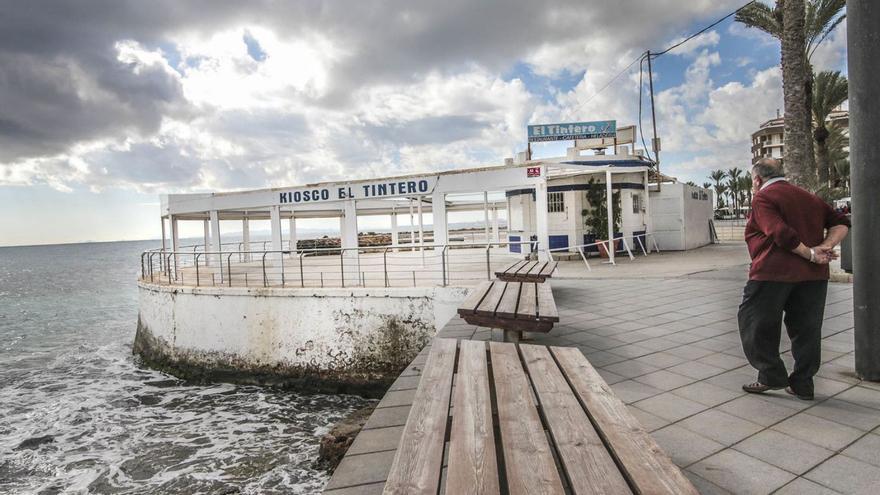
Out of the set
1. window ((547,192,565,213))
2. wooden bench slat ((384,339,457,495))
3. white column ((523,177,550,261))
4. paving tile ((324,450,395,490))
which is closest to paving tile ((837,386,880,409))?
wooden bench slat ((384,339,457,495))

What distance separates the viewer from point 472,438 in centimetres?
175

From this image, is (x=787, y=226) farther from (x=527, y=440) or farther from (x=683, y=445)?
(x=527, y=440)

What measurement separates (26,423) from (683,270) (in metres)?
13.8

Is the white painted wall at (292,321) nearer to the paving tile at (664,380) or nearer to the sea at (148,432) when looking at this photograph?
the sea at (148,432)

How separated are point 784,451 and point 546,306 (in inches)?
85.4

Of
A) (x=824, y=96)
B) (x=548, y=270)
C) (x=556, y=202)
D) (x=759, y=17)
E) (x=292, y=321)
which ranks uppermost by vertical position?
(x=759, y=17)

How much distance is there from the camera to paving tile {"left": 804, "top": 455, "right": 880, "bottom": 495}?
7.06 ft

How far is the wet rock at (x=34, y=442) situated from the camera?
753 cm

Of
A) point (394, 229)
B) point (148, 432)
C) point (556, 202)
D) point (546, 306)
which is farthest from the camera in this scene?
point (394, 229)

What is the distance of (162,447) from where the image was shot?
6.98m

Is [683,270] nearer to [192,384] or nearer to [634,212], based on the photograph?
[634,212]

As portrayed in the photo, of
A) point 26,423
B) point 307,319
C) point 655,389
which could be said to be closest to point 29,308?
point 26,423

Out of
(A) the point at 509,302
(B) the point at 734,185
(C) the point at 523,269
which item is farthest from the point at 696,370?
(B) the point at 734,185

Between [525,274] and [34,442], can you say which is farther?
[34,442]
